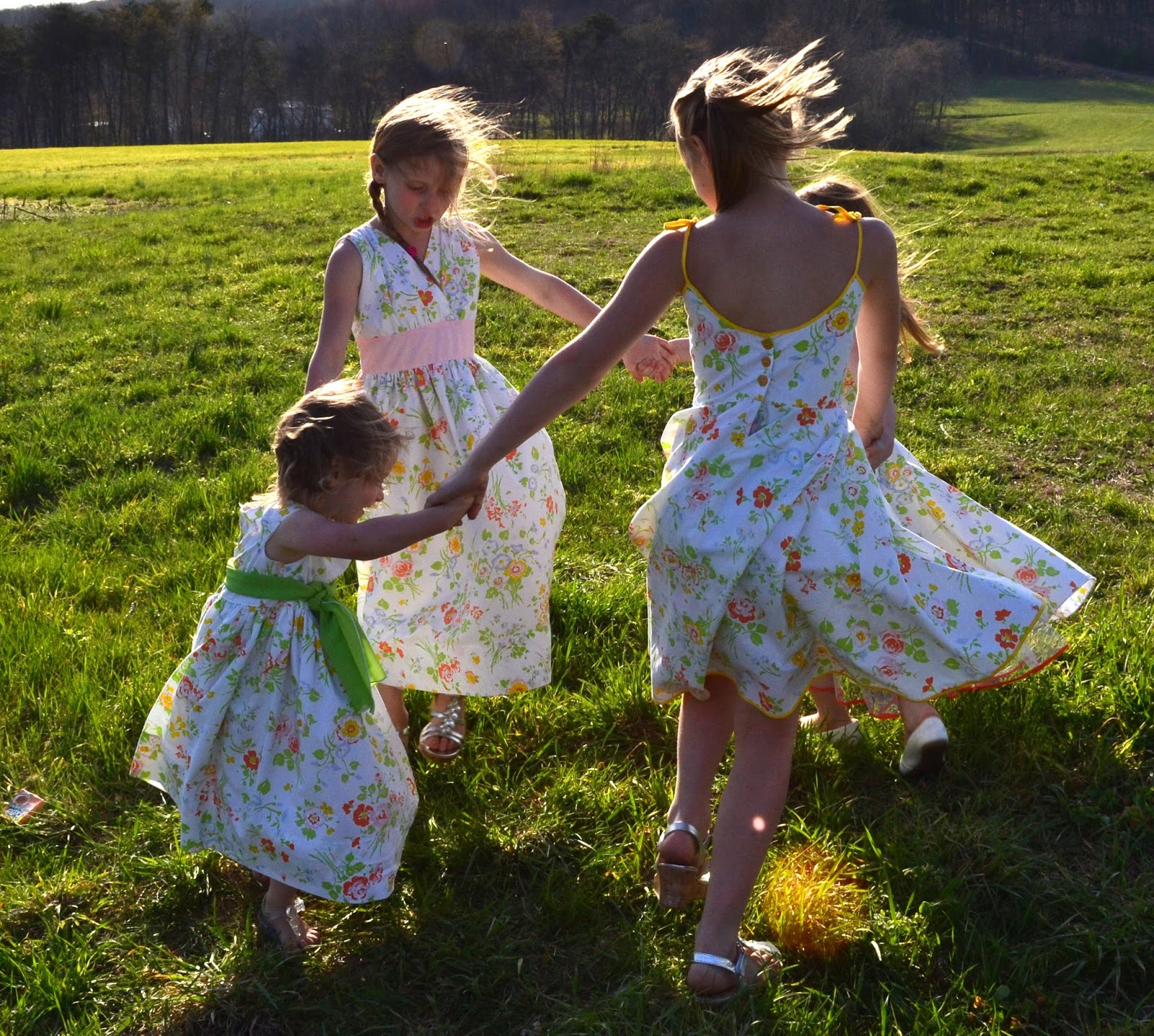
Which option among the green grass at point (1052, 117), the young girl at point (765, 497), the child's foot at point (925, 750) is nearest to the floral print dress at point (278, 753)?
the young girl at point (765, 497)

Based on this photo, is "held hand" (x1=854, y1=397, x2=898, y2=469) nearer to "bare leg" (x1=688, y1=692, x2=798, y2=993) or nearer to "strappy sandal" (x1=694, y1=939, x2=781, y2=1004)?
"bare leg" (x1=688, y1=692, x2=798, y2=993)

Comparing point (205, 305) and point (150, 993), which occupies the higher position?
point (205, 305)

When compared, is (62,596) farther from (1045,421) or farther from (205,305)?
(205,305)

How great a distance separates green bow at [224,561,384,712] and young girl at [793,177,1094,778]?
1332mm

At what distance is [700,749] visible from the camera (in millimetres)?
2676

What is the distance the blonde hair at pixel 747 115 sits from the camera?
7.23 feet

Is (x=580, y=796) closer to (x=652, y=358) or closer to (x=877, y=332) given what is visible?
(x=652, y=358)

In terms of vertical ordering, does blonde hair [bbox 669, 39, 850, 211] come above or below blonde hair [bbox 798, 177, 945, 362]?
above

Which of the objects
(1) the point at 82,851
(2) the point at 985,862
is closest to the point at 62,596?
(1) the point at 82,851

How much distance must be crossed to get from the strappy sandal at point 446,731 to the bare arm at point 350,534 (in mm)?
913

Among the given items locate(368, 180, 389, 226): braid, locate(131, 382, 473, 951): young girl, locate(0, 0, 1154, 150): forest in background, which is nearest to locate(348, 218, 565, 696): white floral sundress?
Answer: locate(368, 180, 389, 226): braid

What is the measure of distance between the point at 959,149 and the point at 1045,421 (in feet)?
153

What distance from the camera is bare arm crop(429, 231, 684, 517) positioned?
2.36 metres

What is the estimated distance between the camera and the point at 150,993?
249cm
